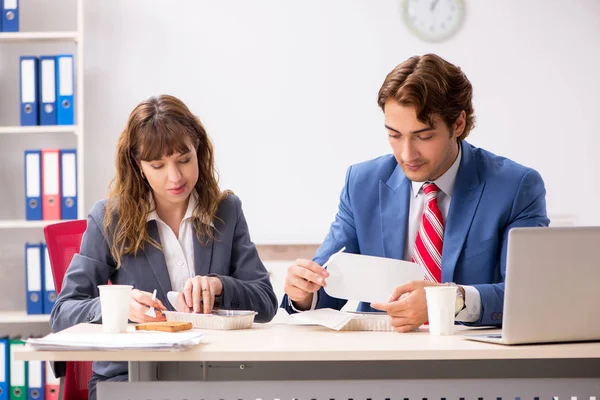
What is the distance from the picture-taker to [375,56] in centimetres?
387

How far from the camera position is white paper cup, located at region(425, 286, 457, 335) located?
1.63 metres

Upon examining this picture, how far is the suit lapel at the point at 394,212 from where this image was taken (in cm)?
213

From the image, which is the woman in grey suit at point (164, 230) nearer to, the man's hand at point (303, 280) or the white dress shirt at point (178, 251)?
the white dress shirt at point (178, 251)

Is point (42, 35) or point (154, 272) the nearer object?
point (154, 272)

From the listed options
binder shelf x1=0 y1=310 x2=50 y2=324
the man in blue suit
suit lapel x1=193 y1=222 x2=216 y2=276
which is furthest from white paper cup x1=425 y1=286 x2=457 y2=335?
binder shelf x1=0 y1=310 x2=50 y2=324

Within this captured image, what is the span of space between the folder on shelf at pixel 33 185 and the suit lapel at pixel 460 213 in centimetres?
211

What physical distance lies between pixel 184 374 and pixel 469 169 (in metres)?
0.96

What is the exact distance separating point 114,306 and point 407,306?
1.99ft

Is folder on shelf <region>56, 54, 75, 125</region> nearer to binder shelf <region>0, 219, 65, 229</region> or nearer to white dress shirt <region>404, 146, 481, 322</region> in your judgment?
binder shelf <region>0, 219, 65, 229</region>

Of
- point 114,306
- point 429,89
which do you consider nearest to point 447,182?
point 429,89

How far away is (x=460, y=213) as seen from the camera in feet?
6.81

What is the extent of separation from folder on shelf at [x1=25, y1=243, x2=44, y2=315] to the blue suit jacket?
1802 mm

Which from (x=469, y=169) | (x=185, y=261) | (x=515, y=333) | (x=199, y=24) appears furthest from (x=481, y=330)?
(x=199, y=24)

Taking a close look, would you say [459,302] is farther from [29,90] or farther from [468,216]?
[29,90]
